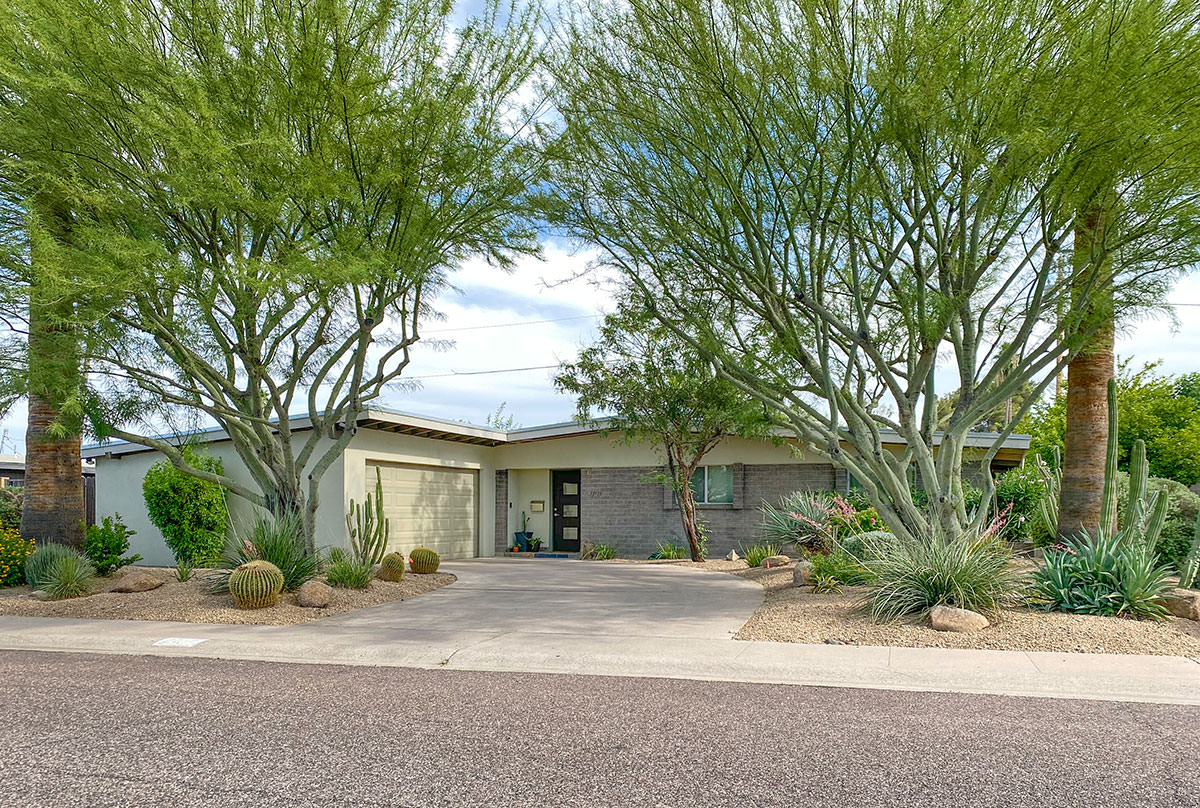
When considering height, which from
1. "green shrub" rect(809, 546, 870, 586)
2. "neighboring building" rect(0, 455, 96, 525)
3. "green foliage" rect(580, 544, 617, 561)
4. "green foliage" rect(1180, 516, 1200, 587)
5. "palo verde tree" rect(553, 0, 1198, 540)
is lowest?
"green foliage" rect(580, 544, 617, 561)

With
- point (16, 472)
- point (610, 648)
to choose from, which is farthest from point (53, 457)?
point (16, 472)

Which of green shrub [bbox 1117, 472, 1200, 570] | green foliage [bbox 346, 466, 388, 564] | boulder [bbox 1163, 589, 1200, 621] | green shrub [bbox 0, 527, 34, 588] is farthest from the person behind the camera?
green foliage [bbox 346, 466, 388, 564]

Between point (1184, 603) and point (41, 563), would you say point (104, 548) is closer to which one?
point (41, 563)

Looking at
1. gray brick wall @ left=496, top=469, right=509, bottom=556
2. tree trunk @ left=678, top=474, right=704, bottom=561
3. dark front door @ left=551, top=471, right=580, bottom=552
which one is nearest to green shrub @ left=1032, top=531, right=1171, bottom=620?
tree trunk @ left=678, top=474, right=704, bottom=561

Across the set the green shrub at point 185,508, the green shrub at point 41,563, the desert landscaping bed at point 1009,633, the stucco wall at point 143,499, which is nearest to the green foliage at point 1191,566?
the desert landscaping bed at point 1009,633

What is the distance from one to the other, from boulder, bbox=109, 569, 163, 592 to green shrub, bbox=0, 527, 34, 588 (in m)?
1.56

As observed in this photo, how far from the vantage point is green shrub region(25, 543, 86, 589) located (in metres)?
13.5

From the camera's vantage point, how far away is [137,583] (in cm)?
1348

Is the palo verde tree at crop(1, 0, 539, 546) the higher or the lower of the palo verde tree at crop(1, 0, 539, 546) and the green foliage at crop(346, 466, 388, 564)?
the higher

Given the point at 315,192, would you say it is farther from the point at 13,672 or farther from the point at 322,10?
the point at 13,672

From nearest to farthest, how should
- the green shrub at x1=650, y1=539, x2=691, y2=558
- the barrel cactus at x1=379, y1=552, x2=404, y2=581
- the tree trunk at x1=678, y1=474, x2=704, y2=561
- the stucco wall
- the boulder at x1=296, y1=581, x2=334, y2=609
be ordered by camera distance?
the boulder at x1=296, y1=581, x2=334, y2=609, the barrel cactus at x1=379, y1=552, x2=404, y2=581, the stucco wall, the tree trunk at x1=678, y1=474, x2=704, y2=561, the green shrub at x1=650, y1=539, x2=691, y2=558

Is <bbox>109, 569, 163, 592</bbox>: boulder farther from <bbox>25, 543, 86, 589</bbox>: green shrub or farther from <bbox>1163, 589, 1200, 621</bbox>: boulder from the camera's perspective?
<bbox>1163, 589, 1200, 621</bbox>: boulder

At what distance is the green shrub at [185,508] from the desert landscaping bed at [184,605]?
4.66 metres

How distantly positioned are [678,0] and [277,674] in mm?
8521
